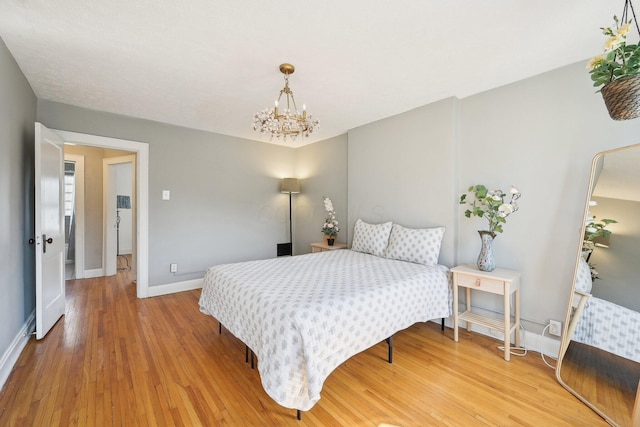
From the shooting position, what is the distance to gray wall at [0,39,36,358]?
6.56 feet

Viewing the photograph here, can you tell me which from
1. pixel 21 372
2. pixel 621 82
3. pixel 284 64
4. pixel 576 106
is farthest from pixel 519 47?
pixel 21 372

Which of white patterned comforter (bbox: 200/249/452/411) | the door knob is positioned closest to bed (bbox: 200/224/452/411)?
white patterned comforter (bbox: 200/249/452/411)

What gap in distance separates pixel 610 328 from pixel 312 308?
6.38 feet

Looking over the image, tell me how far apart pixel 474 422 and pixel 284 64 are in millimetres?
2743

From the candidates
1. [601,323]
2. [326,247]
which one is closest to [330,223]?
[326,247]

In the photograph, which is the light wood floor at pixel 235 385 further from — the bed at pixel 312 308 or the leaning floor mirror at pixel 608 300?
the bed at pixel 312 308

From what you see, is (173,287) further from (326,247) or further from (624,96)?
(624,96)

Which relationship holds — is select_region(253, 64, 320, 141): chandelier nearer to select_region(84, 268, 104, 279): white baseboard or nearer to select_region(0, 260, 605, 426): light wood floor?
select_region(0, 260, 605, 426): light wood floor

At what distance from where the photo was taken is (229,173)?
4.34m

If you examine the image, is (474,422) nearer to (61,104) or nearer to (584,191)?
(584,191)

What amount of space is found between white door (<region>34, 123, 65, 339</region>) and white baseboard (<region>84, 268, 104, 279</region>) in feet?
6.12

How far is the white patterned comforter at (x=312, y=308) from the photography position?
1.48m

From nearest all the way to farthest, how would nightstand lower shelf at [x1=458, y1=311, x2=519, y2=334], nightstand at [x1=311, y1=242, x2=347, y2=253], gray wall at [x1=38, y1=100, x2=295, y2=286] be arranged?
1. nightstand lower shelf at [x1=458, y1=311, x2=519, y2=334]
2. gray wall at [x1=38, y1=100, x2=295, y2=286]
3. nightstand at [x1=311, y1=242, x2=347, y2=253]

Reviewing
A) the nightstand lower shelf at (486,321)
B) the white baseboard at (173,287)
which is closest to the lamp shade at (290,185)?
the white baseboard at (173,287)
